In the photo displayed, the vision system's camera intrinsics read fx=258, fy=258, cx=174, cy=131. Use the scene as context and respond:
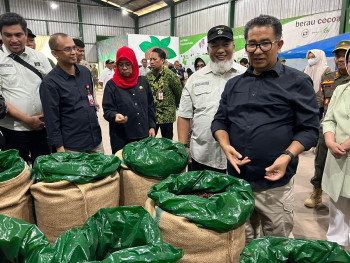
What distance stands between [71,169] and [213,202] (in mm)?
762

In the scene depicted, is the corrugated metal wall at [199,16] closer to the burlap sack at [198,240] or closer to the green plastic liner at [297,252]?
the burlap sack at [198,240]

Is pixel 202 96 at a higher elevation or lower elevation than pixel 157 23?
lower

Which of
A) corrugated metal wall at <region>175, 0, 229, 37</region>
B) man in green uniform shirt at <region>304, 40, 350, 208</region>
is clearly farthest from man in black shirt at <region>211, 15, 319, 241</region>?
corrugated metal wall at <region>175, 0, 229, 37</region>

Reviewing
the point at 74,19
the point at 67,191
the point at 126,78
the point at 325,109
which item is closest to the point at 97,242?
the point at 67,191

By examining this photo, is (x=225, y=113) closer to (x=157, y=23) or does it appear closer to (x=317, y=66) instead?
(x=317, y=66)

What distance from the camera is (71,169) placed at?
136cm

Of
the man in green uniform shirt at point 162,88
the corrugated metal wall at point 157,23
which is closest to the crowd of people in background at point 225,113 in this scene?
the man in green uniform shirt at point 162,88

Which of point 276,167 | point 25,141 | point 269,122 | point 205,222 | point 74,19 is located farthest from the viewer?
point 74,19

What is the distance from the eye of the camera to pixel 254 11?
10469 mm

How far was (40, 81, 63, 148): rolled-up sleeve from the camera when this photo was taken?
1713 millimetres

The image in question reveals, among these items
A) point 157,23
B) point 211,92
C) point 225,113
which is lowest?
point 225,113

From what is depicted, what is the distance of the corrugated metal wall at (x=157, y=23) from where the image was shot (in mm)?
15891

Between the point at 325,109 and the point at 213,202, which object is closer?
the point at 213,202

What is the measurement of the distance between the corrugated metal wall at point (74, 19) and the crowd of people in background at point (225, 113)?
1631 cm
